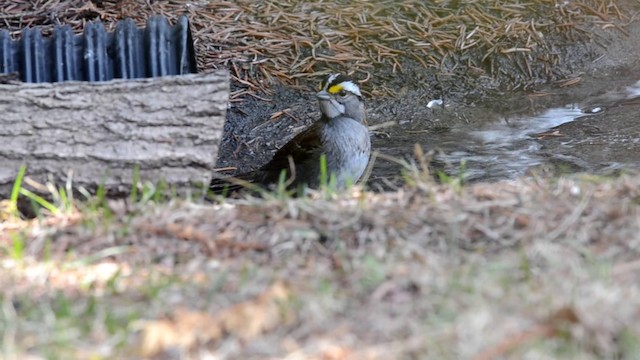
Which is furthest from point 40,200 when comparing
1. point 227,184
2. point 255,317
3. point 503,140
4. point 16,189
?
point 503,140

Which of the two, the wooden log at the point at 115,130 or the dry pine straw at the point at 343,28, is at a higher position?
the wooden log at the point at 115,130

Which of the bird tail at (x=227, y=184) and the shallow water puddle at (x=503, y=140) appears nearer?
the bird tail at (x=227, y=184)

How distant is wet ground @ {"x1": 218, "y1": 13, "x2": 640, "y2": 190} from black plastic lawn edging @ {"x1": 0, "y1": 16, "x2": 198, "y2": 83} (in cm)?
138

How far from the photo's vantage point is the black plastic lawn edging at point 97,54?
676cm

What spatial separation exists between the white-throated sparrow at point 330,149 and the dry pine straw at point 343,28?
1.51m

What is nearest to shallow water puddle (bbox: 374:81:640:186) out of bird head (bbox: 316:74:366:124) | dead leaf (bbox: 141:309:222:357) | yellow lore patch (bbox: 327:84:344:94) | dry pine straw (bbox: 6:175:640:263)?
bird head (bbox: 316:74:366:124)

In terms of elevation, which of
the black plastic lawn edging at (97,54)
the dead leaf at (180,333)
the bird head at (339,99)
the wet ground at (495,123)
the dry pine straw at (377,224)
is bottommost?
the wet ground at (495,123)

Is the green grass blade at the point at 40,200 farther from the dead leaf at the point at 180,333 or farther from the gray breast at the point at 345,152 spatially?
the gray breast at the point at 345,152

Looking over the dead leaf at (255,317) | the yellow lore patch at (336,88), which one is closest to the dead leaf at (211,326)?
the dead leaf at (255,317)

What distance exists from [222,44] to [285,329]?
5773 mm

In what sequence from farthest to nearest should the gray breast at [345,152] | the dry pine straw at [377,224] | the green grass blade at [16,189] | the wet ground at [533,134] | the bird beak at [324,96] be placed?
the wet ground at [533,134], the bird beak at [324,96], the gray breast at [345,152], the green grass blade at [16,189], the dry pine straw at [377,224]

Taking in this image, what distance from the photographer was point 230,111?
8.38 metres

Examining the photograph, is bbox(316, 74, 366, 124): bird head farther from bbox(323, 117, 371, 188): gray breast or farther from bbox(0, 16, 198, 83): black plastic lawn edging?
bbox(0, 16, 198, 83): black plastic lawn edging

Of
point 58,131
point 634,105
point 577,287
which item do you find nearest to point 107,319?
point 577,287
